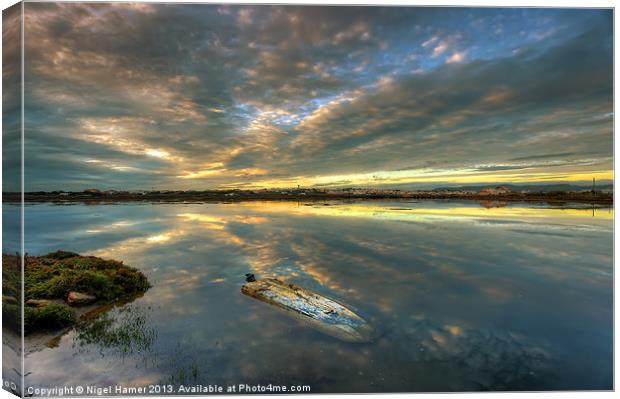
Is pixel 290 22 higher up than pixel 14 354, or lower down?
higher up

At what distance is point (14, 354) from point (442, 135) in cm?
1308

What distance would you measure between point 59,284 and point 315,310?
7.05 meters

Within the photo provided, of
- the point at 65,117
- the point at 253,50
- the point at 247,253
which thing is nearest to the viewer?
the point at 253,50

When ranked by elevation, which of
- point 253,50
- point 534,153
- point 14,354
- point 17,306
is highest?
point 253,50

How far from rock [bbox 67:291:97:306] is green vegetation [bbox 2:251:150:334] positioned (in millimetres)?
127

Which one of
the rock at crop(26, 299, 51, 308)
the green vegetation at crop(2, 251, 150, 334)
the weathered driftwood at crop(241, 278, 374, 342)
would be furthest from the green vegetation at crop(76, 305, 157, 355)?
the weathered driftwood at crop(241, 278, 374, 342)

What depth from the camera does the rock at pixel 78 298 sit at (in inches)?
291

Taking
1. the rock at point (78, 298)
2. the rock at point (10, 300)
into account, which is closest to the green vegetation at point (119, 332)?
the rock at point (78, 298)

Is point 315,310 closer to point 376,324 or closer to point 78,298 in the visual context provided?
point 376,324

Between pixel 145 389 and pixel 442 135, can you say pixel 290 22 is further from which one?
pixel 145 389

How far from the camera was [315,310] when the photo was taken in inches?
294

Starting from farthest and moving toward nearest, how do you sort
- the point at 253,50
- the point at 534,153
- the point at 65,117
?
the point at 534,153 < the point at 65,117 < the point at 253,50

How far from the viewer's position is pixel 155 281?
1014 cm

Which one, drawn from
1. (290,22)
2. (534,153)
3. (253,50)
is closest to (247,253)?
(253,50)
